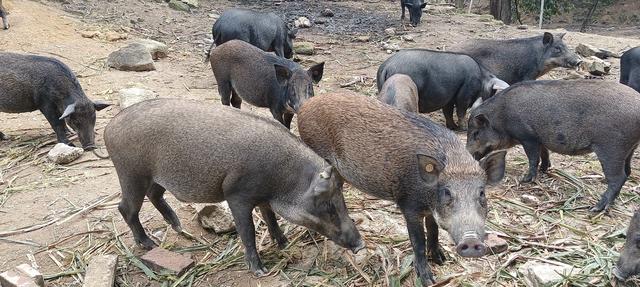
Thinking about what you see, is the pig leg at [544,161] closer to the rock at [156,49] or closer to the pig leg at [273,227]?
the pig leg at [273,227]

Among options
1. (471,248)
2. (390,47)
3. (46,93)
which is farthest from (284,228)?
(390,47)

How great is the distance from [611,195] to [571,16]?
24985mm

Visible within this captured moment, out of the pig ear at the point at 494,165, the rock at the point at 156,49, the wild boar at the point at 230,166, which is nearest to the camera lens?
the pig ear at the point at 494,165

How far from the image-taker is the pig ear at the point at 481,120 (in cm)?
616

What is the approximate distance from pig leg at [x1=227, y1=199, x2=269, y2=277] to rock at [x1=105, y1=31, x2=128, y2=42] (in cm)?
947

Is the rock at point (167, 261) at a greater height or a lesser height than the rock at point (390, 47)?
greater

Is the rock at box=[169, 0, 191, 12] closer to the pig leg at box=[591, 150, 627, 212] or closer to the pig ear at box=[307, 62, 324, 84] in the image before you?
the pig ear at box=[307, 62, 324, 84]

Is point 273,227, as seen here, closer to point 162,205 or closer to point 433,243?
point 162,205

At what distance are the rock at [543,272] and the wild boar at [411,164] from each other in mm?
618

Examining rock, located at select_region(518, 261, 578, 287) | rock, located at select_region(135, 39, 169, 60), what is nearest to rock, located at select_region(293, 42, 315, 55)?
rock, located at select_region(135, 39, 169, 60)

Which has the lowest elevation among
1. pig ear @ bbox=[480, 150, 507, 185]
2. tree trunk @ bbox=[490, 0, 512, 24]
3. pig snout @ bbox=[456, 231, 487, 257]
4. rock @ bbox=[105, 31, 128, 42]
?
tree trunk @ bbox=[490, 0, 512, 24]

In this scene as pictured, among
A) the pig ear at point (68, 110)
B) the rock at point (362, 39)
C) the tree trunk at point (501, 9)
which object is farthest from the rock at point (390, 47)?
the tree trunk at point (501, 9)

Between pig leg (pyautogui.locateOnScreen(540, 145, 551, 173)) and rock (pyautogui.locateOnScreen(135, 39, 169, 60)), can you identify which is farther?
rock (pyautogui.locateOnScreen(135, 39, 169, 60))

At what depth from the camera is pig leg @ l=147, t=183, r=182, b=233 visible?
480cm
